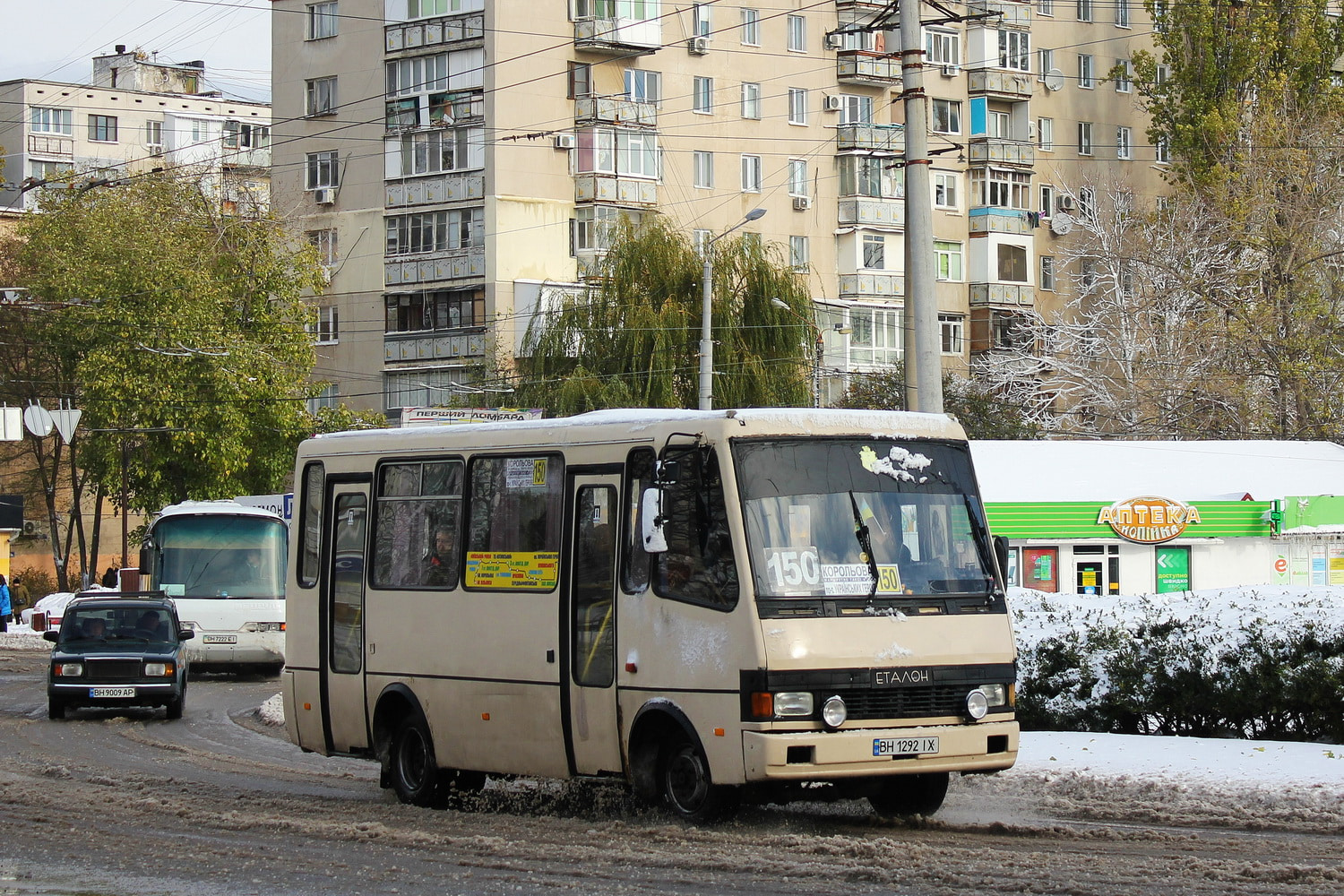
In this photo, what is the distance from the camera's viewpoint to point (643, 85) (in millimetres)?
65500

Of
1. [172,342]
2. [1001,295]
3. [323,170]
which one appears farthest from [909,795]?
[1001,295]

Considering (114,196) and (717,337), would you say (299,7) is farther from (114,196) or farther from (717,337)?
(717,337)

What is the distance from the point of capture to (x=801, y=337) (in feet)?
165

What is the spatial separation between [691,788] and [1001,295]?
6400cm

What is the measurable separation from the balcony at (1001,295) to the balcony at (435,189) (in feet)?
72.1

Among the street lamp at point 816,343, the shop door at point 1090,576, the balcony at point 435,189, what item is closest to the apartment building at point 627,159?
the balcony at point 435,189

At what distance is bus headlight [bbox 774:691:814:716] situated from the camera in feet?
36.1

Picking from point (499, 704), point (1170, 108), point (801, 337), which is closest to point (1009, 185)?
point (1170, 108)

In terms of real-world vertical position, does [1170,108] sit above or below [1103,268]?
above

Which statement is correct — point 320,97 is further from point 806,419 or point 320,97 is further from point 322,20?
point 806,419

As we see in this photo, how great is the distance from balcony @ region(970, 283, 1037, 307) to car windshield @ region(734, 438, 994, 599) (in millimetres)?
62588

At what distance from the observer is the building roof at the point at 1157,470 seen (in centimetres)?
3941

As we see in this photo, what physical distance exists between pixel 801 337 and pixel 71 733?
31956mm

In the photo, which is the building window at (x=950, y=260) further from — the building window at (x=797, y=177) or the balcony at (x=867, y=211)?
the building window at (x=797, y=177)
